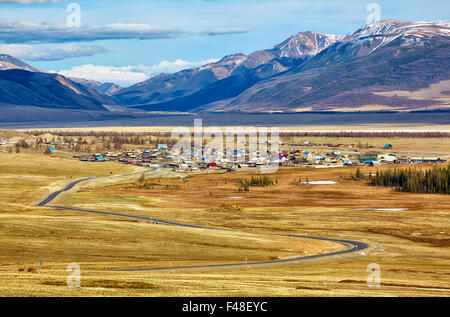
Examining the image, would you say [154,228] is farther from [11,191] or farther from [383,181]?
[383,181]

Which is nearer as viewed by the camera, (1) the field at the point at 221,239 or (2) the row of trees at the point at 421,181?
(1) the field at the point at 221,239

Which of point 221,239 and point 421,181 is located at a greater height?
point 421,181

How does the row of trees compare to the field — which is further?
the row of trees

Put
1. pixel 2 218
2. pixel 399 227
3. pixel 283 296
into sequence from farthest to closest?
pixel 399 227, pixel 2 218, pixel 283 296

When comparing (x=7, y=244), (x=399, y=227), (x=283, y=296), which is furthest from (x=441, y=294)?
(x=399, y=227)
